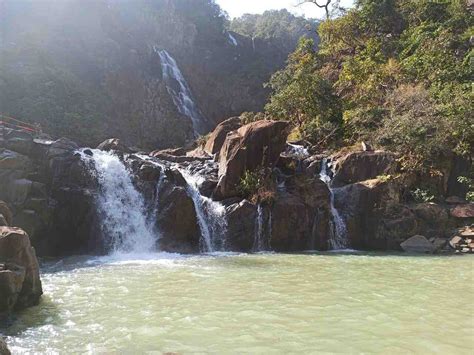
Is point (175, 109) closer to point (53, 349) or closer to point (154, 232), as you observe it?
point (154, 232)

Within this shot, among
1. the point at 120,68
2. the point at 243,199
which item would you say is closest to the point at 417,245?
the point at 243,199

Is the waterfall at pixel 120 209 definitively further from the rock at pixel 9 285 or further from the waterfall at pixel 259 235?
the rock at pixel 9 285

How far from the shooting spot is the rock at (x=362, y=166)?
18.9 metres

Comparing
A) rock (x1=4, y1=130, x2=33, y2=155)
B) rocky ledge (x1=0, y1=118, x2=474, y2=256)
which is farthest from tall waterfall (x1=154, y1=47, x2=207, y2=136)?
rock (x1=4, y1=130, x2=33, y2=155)

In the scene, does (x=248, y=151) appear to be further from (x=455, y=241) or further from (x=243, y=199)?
(x=455, y=241)

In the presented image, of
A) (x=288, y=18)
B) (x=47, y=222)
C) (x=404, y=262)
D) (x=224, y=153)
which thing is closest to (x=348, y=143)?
(x=224, y=153)

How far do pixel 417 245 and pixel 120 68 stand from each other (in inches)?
1280

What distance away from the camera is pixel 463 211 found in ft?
55.9

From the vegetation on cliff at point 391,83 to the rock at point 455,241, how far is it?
367cm

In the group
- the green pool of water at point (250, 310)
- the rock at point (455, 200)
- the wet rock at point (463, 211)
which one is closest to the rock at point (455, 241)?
the wet rock at point (463, 211)

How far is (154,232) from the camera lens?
54.9ft

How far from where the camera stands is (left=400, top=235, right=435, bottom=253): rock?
16328mm

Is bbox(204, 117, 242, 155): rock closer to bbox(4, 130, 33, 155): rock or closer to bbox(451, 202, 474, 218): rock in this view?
bbox(4, 130, 33, 155): rock

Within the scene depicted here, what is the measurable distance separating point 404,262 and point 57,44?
118 ft
